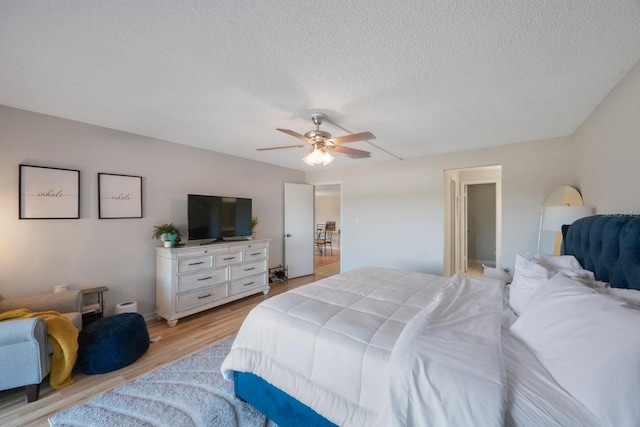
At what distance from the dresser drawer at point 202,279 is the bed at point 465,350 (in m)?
1.72

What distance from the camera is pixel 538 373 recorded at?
2.98 feet

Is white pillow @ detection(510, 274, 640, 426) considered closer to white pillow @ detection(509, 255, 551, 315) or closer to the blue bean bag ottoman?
white pillow @ detection(509, 255, 551, 315)

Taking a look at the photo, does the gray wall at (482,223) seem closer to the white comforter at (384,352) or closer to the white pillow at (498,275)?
the white pillow at (498,275)

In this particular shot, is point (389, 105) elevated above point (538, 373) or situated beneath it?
elevated above

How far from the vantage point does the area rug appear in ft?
5.01

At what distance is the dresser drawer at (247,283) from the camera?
354 centimetres

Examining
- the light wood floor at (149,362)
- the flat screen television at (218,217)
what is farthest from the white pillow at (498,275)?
the flat screen television at (218,217)

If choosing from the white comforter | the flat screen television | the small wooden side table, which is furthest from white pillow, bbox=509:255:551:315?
the small wooden side table

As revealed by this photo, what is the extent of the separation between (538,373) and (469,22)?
163 centimetres

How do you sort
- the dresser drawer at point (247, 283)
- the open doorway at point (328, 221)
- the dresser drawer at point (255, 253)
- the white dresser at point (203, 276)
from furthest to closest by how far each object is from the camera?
the open doorway at point (328, 221)
the dresser drawer at point (255, 253)
the dresser drawer at point (247, 283)
the white dresser at point (203, 276)

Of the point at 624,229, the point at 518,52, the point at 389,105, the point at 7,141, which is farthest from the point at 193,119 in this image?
the point at 624,229

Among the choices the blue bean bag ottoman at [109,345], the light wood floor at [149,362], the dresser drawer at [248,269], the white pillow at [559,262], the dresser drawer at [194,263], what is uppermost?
the white pillow at [559,262]

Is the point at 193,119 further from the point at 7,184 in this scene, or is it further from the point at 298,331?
the point at 298,331

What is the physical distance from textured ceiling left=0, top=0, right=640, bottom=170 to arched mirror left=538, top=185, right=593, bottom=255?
0.87 meters
